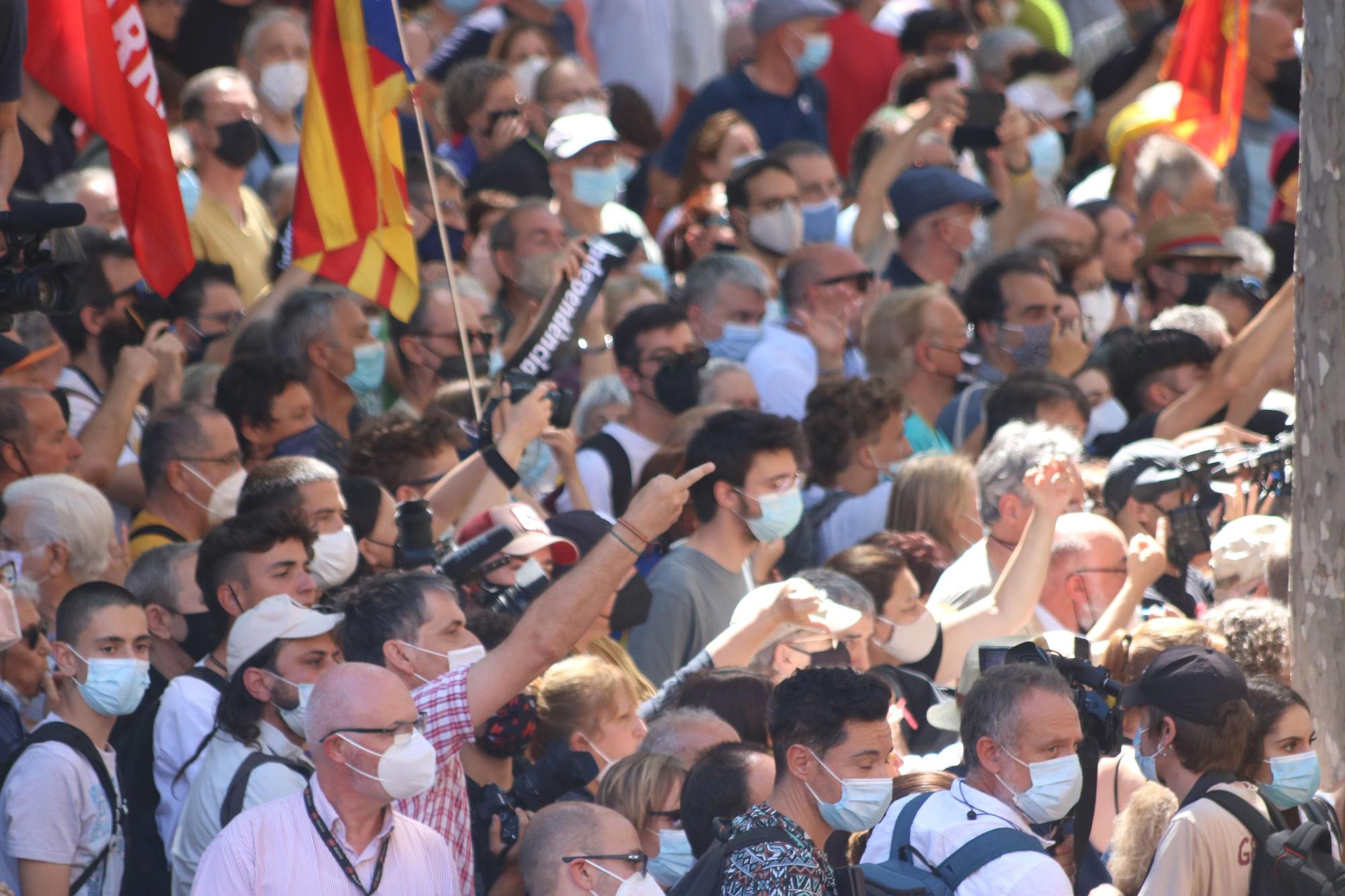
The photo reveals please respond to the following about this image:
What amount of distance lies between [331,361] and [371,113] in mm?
1055

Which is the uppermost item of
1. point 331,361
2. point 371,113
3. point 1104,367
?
point 371,113

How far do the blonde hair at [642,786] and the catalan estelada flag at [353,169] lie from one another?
9.39ft

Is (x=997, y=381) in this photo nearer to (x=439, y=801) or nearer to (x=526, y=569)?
(x=526, y=569)

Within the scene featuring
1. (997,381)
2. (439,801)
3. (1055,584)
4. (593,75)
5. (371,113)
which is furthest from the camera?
(593,75)

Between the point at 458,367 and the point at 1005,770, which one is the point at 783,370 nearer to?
the point at 458,367

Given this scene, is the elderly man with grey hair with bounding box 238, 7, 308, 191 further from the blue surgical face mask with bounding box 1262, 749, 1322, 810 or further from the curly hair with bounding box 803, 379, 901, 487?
the blue surgical face mask with bounding box 1262, 749, 1322, 810

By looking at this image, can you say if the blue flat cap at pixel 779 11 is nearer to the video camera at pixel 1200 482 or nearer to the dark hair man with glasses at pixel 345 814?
the video camera at pixel 1200 482

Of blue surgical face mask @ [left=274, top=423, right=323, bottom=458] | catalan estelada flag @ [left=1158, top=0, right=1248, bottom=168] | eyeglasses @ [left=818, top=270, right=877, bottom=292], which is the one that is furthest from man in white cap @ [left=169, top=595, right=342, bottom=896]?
catalan estelada flag @ [left=1158, top=0, right=1248, bottom=168]

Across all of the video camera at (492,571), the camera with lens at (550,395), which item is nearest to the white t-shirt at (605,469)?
the camera with lens at (550,395)

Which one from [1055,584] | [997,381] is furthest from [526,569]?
[997,381]

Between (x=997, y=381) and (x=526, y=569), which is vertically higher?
(x=526, y=569)

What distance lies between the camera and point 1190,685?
17.3 ft

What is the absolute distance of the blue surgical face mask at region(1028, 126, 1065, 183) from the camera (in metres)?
12.1

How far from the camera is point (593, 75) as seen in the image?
10875mm
